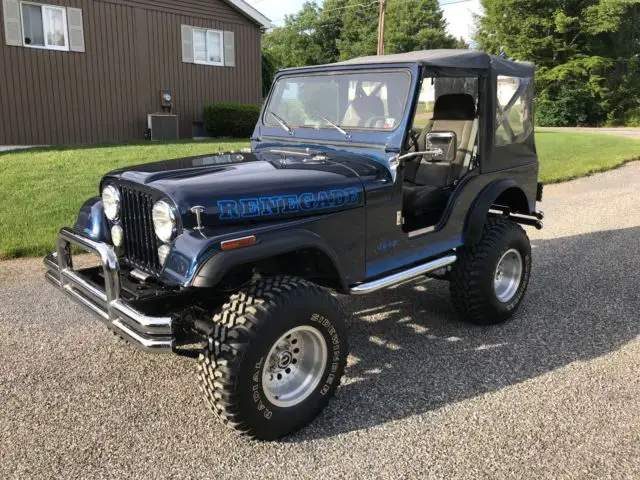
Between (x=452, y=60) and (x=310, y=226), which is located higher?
(x=452, y=60)

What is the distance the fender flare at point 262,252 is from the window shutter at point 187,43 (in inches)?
546

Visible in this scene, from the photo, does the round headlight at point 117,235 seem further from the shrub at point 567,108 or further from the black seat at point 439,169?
the shrub at point 567,108

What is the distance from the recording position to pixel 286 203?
10.0 ft

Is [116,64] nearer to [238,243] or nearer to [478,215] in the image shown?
[478,215]

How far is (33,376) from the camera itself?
350cm

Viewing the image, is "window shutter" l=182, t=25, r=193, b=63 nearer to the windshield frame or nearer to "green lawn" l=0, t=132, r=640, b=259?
"green lawn" l=0, t=132, r=640, b=259

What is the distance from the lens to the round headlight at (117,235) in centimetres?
331

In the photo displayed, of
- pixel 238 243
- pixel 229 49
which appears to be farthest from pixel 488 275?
pixel 229 49

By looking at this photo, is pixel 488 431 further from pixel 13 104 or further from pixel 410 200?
pixel 13 104

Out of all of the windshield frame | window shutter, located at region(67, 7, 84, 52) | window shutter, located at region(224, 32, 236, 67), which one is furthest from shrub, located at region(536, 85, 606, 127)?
the windshield frame

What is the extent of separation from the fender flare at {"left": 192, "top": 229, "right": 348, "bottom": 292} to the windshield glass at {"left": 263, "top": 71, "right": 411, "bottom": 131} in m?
1.12

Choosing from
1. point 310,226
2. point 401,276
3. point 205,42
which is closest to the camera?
point 310,226

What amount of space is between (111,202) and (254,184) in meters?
0.91

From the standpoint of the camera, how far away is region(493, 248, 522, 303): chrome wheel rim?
4566mm
